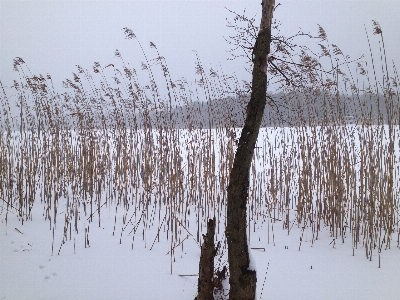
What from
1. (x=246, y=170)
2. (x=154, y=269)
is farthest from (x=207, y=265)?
(x=154, y=269)

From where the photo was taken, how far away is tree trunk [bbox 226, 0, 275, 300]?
58.1 inches

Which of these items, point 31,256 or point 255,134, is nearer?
point 255,134

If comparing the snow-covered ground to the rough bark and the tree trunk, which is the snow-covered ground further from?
the tree trunk

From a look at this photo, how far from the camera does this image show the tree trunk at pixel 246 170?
147 cm

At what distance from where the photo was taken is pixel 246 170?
58.1 inches

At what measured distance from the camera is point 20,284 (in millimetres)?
1929

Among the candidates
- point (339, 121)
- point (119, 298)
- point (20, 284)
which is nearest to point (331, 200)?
point (339, 121)

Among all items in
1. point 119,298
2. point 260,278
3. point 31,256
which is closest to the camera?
point 119,298

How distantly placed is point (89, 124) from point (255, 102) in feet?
9.35

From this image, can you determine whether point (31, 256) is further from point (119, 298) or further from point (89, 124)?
point (89, 124)

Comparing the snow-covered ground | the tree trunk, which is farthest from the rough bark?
the snow-covered ground

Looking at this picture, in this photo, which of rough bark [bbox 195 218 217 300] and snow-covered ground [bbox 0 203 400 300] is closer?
rough bark [bbox 195 218 217 300]

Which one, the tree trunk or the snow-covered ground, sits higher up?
the tree trunk

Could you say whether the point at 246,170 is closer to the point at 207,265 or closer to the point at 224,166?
the point at 207,265
